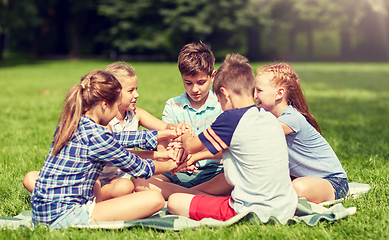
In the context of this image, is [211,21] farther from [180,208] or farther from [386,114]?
[180,208]

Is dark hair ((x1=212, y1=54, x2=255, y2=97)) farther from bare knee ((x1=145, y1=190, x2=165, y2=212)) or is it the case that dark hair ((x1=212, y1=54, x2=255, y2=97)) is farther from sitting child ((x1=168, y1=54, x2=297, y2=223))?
bare knee ((x1=145, y1=190, x2=165, y2=212))

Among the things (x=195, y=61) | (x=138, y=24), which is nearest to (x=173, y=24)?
(x=138, y=24)

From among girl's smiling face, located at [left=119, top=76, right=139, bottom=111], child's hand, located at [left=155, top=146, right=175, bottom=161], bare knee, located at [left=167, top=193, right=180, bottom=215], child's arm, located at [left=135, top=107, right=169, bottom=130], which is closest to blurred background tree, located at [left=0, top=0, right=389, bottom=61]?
child's arm, located at [left=135, top=107, right=169, bottom=130]

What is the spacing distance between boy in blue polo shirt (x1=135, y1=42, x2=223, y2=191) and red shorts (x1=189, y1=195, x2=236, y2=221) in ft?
2.09

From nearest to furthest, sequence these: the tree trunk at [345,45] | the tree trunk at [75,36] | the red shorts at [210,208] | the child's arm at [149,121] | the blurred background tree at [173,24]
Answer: the red shorts at [210,208]
the child's arm at [149,121]
the blurred background tree at [173,24]
the tree trunk at [75,36]
the tree trunk at [345,45]

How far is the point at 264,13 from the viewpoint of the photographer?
114ft

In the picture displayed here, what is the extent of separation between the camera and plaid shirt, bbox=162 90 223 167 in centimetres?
377

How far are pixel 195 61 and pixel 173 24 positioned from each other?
3061cm

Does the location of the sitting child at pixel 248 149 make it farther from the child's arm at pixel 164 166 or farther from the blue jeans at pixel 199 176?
the blue jeans at pixel 199 176

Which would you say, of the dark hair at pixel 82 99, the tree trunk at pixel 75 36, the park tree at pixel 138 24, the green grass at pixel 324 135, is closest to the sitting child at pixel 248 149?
the green grass at pixel 324 135

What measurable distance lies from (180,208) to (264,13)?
34137mm

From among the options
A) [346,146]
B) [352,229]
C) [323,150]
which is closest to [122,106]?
[323,150]

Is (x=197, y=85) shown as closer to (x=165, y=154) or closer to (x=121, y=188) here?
(x=165, y=154)

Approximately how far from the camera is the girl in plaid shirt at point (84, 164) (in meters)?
2.68
